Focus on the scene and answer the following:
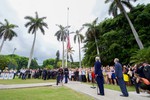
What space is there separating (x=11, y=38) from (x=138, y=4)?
34067 millimetres

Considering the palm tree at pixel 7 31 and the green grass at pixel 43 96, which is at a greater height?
the palm tree at pixel 7 31

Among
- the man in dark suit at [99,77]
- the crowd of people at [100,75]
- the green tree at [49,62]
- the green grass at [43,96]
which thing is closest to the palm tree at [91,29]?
the crowd of people at [100,75]

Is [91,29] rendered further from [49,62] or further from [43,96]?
[49,62]

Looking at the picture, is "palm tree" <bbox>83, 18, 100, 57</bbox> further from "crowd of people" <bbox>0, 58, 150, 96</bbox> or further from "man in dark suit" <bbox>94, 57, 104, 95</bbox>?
"man in dark suit" <bbox>94, 57, 104, 95</bbox>

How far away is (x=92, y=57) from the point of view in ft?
126

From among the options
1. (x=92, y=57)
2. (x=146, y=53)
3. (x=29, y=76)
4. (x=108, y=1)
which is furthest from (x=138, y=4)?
(x=29, y=76)

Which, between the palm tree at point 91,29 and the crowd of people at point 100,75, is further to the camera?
the palm tree at point 91,29

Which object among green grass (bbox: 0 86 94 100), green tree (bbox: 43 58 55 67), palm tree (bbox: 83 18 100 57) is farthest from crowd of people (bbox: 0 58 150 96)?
green tree (bbox: 43 58 55 67)

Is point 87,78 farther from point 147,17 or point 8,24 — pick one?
point 8,24

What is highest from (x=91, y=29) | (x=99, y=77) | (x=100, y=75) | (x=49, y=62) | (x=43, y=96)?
(x=49, y=62)

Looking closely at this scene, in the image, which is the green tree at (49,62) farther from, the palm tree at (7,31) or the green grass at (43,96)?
the green grass at (43,96)

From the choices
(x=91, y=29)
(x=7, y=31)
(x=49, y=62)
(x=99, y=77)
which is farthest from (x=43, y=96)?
(x=49, y=62)

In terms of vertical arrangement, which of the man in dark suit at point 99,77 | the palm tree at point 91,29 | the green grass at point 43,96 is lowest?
the green grass at point 43,96

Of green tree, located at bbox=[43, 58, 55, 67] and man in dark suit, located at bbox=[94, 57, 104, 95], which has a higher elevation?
green tree, located at bbox=[43, 58, 55, 67]
